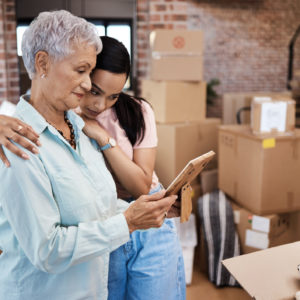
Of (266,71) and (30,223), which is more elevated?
(266,71)

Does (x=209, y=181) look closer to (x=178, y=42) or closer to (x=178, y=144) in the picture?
(x=178, y=144)

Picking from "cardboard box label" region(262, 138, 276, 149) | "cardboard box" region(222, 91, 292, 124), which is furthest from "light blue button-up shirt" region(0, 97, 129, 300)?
"cardboard box" region(222, 91, 292, 124)

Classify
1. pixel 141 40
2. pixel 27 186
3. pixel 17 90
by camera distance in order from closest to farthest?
pixel 27 186 → pixel 141 40 → pixel 17 90

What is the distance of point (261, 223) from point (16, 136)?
5.87 feet

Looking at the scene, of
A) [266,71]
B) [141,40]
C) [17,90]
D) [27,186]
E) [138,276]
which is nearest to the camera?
[27,186]

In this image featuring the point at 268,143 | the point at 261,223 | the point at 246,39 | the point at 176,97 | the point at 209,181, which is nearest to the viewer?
the point at 268,143

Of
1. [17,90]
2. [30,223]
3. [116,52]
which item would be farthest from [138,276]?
Answer: [17,90]

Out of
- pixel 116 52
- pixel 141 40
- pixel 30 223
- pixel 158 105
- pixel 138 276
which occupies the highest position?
pixel 141 40

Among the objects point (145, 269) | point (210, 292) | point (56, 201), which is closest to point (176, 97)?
point (210, 292)

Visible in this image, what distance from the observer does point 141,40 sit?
2910 mm

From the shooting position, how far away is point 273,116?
2244 mm

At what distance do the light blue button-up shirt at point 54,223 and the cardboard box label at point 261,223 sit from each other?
4.63 feet

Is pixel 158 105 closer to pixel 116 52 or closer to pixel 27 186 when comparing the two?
pixel 116 52

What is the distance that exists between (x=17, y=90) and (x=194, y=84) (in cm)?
153
